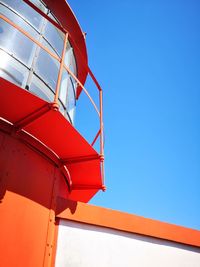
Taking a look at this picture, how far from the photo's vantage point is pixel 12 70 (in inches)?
168

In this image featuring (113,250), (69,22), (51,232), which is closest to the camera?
(51,232)

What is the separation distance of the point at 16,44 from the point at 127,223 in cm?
348

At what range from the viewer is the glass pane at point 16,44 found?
4.50 metres

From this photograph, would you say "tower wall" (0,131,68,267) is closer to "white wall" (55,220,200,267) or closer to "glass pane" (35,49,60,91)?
"white wall" (55,220,200,267)

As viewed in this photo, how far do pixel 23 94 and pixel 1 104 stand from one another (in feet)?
1.17

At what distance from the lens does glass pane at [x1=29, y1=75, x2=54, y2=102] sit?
4.42 metres

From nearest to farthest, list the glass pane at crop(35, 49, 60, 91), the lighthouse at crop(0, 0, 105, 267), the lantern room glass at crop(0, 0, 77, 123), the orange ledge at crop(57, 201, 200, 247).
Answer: the lighthouse at crop(0, 0, 105, 267)
the orange ledge at crop(57, 201, 200, 247)
the lantern room glass at crop(0, 0, 77, 123)
the glass pane at crop(35, 49, 60, 91)

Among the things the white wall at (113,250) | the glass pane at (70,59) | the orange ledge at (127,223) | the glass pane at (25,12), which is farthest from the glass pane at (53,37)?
the white wall at (113,250)

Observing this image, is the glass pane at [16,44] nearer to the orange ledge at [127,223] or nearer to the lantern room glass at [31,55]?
the lantern room glass at [31,55]

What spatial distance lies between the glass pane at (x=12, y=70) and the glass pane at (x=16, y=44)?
15 centimetres

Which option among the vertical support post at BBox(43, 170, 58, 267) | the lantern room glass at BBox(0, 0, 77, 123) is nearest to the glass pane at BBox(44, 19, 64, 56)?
the lantern room glass at BBox(0, 0, 77, 123)

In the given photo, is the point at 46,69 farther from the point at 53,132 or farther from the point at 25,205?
the point at 25,205

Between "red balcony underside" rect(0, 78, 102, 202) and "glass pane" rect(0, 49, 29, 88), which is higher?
"glass pane" rect(0, 49, 29, 88)

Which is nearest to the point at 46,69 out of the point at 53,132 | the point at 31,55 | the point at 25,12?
the point at 31,55
